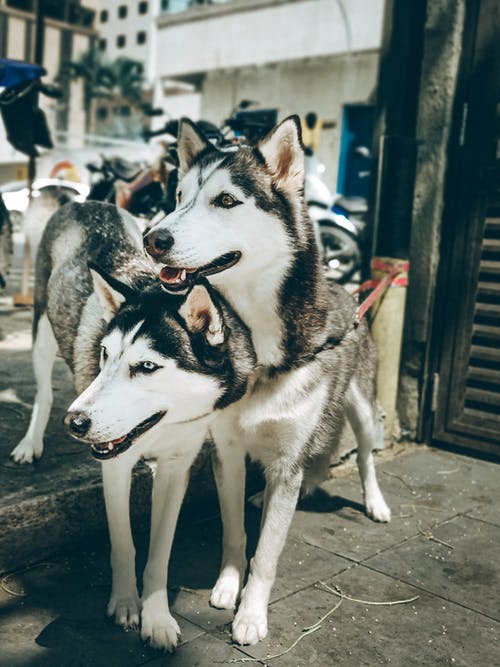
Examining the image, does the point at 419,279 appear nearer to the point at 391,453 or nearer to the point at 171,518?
the point at 391,453

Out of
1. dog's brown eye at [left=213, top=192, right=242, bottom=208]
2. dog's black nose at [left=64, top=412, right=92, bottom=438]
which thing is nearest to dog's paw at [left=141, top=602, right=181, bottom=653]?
dog's black nose at [left=64, top=412, right=92, bottom=438]

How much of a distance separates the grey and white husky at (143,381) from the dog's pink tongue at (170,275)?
6 centimetres

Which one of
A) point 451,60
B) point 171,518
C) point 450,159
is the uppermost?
point 451,60

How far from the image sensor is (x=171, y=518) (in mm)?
2662

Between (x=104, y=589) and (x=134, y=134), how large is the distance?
64.3 m

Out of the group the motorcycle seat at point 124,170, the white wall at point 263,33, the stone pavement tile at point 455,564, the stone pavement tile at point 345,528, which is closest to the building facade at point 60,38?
the white wall at point 263,33

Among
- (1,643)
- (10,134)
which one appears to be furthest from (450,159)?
(10,134)

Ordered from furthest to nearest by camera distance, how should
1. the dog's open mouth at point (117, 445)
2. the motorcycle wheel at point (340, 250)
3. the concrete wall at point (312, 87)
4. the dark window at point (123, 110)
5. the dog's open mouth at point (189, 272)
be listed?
the dark window at point (123, 110)
the concrete wall at point (312, 87)
the motorcycle wheel at point (340, 250)
the dog's open mouth at point (189, 272)
the dog's open mouth at point (117, 445)

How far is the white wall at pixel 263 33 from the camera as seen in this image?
92.2 ft

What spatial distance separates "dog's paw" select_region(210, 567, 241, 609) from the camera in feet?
9.26

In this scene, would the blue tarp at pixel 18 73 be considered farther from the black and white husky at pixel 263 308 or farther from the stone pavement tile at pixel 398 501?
the stone pavement tile at pixel 398 501

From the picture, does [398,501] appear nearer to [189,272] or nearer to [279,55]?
[189,272]

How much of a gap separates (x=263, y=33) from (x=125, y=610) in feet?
112

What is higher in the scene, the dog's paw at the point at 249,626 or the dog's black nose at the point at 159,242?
the dog's black nose at the point at 159,242
